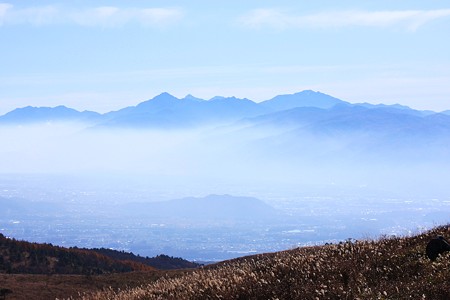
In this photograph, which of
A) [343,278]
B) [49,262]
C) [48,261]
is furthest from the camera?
[48,261]

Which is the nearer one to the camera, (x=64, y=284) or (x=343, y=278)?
(x=343, y=278)

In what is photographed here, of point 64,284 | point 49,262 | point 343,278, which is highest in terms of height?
point 343,278

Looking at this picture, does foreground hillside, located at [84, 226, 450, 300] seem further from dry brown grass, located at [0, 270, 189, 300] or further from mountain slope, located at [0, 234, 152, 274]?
mountain slope, located at [0, 234, 152, 274]

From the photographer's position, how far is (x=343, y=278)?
13.3m

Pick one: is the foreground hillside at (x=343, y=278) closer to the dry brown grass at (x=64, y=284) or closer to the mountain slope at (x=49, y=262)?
the dry brown grass at (x=64, y=284)

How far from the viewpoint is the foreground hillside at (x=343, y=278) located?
38.1 ft

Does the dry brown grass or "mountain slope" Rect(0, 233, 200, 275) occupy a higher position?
the dry brown grass

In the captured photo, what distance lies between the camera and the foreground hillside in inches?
458

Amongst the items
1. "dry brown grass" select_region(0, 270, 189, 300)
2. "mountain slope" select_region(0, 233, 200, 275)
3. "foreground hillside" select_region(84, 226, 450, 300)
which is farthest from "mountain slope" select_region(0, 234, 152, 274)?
"foreground hillside" select_region(84, 226, 450, 300)

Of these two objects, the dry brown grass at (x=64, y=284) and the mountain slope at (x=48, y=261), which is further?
the mountain slope at (x=48, y=261)

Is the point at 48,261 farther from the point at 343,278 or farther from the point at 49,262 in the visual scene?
the point at 343,278

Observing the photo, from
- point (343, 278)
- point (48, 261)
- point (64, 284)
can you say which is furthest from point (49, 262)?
point (343, 278)

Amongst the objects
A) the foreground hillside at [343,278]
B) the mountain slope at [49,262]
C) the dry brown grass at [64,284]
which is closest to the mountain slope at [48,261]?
the mountain slope at [49,262]

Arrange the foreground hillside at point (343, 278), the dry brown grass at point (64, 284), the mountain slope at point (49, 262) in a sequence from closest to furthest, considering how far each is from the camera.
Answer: the foreground hillside at point (343, 278) < the dry brown grass at point (64, 284) < the mountain slope at point (49, 262)
